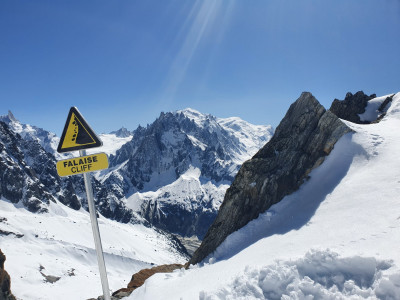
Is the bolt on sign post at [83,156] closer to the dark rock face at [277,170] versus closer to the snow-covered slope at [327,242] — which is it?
the snow-covered slope at [327,242]

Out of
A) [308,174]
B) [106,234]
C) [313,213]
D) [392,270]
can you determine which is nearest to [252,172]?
[308,174]

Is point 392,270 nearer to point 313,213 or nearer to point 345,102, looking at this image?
point 313,213

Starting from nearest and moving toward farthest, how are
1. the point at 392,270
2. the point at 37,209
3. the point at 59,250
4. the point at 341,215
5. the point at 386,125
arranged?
the point at 392,270
the point at 341,215
the point at 386,125
the point at 59,250
the point at 37,209

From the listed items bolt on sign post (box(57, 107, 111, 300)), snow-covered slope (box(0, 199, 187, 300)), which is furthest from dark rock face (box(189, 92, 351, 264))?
snow-covered slope (box(0, 199, 187, 300))

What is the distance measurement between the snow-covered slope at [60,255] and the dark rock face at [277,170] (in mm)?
86039

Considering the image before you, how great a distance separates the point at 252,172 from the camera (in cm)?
2145

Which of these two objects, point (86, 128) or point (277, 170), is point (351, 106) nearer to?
point (277, 170)

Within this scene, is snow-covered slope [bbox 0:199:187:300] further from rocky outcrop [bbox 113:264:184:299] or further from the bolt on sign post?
the bolt on sign post

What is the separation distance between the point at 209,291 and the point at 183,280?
501 centimetres

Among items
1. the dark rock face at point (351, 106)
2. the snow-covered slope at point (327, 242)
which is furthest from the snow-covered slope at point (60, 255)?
the snow-covered slope at point (327, 242)

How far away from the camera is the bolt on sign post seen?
7.40 meters

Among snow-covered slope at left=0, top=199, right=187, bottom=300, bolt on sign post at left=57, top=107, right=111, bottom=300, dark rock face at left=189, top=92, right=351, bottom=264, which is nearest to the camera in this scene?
bolt on sign post at left=57, top=107, right=111, bottom=300

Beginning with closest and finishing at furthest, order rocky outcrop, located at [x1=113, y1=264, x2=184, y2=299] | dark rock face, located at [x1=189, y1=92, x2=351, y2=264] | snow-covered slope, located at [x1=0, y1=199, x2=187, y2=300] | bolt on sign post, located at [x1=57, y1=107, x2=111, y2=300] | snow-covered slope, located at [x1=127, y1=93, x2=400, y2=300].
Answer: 1. bolt on sign post, located at [x1=57, y1=107, x2=111, y2=300]
2. snow-covered slope, located at [x1=127, y1=93, x2=400, y2=300]
3. rocky outcrop, located at [x1=113, y1=264, x2=184, y2=299]
4. dark rock face, located at [x1=189, y1=92, x2=351, y2=264]
5. snow-covered slope, located at [x1=0, y1=199, x2=187, y2=300]

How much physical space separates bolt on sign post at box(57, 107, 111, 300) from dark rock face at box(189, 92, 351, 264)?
13110 millimetres
